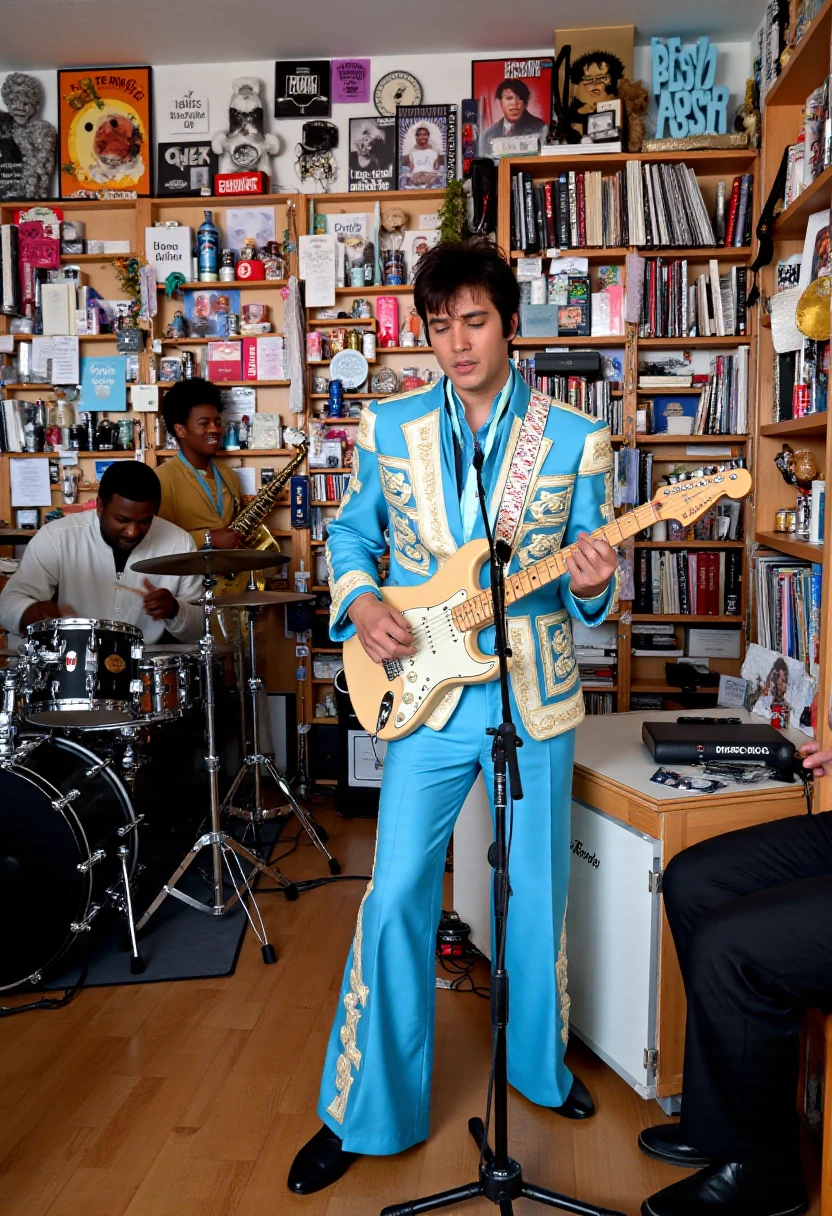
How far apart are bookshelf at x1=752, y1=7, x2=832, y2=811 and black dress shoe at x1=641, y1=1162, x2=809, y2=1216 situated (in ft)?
3.94

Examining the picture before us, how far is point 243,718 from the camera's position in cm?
361

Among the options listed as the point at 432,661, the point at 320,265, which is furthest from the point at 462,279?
the point at 320,265

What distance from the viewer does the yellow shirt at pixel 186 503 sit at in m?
3.93

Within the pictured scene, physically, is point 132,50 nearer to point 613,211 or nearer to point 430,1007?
point 613,211

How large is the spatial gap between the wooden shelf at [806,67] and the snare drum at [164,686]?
6.93ft

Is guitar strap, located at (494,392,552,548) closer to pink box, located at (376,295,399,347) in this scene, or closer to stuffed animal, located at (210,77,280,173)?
pink box, located at (376,295,399,347)

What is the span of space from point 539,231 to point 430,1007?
3145 millimetres

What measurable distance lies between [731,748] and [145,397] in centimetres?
325

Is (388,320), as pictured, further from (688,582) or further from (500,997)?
(500,997)

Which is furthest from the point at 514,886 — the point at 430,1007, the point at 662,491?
the point at 662,491

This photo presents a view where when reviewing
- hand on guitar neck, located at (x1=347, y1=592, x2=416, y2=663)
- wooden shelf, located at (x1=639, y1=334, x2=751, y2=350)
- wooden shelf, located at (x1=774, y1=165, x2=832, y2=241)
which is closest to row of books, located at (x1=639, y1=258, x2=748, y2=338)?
wooden shelf, located at (x1=639, y1=334, x2=751, y2=350)

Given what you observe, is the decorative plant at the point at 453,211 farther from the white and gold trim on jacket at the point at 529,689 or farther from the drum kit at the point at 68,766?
the white and gold trim on jacket at the point at 529,689

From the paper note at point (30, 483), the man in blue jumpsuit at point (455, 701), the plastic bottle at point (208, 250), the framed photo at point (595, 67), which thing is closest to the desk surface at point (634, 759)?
the man in blue jumpsuit at point (455, 701)

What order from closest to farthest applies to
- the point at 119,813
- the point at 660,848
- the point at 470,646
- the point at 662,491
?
the point at 662,491 → the point at 470,646 → the point at 660,848 → the point at 119,813
